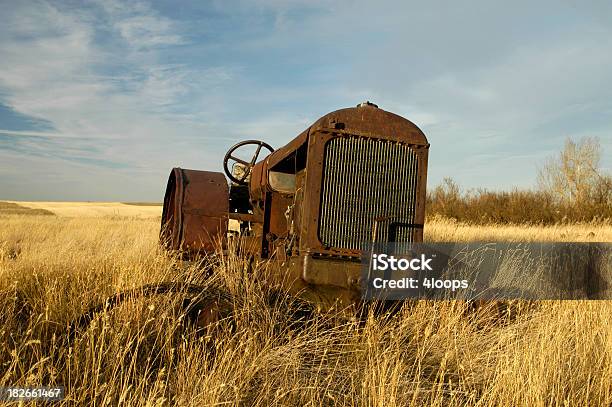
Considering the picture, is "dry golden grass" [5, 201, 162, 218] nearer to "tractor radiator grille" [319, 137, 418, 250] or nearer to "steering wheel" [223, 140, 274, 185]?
"steering wheel" [223, 140, 274, 185]

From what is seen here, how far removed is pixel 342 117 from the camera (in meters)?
3.81

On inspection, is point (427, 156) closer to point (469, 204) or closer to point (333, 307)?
point (333, 307)

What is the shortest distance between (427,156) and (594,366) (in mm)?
1807

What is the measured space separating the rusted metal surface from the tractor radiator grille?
1.96 meters

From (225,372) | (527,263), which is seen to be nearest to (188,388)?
(225,372)

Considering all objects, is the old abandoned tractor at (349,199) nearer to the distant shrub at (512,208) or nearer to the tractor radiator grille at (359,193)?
the tractor radiator grille at (359,193)

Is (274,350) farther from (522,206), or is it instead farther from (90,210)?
(90,210)

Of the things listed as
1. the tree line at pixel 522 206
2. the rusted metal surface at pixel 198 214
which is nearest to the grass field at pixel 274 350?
the rusted metal surface at pixel 198 214

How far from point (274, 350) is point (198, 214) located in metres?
2.93

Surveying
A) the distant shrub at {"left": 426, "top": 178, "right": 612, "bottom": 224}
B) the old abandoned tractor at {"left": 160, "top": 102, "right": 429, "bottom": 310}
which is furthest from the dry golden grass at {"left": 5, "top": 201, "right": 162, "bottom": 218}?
the old abandoned tractor at {"left": 160, "top": 102, "right": 429, "bottom": 310}

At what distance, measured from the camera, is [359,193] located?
3.78 meters

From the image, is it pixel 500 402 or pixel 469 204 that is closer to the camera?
pixel 500 402

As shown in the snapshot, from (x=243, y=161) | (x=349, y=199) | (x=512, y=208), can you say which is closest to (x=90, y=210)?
(x=512, y=208)

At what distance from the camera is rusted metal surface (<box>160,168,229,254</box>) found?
218 inches
